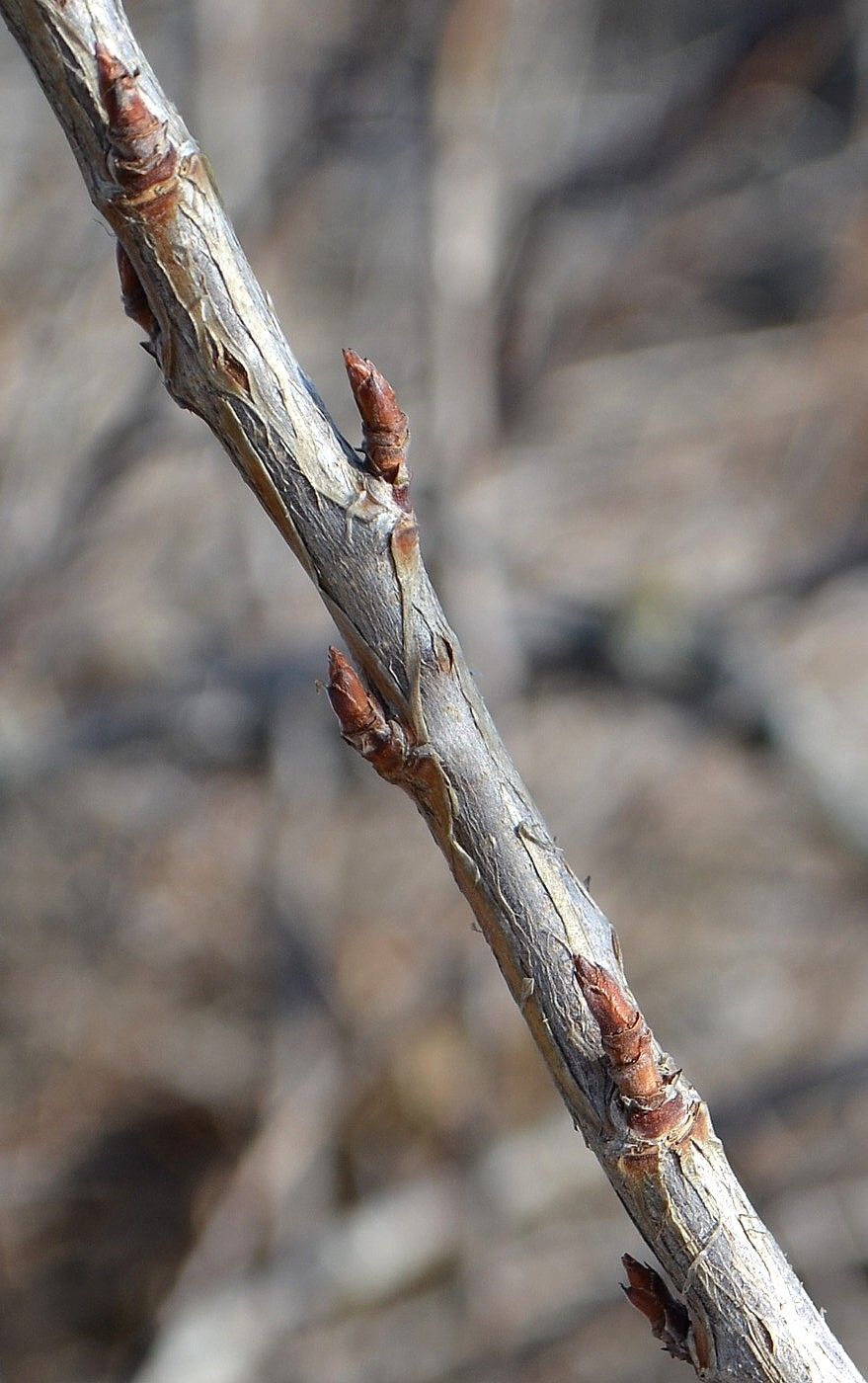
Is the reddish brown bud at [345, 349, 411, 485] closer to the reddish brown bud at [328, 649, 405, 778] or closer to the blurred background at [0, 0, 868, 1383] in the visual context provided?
the reddish brown bud at [328, 649, 405, 778]

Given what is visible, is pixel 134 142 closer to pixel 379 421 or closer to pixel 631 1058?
pixel 379 421

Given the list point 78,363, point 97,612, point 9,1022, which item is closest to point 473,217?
point 78,363

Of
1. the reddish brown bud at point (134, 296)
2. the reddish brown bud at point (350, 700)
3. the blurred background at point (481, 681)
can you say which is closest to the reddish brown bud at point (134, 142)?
the reddish brown bud at point (134, 296)

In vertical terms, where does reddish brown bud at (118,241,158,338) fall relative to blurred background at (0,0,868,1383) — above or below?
below

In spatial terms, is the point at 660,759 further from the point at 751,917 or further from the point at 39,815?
the point at 39,815

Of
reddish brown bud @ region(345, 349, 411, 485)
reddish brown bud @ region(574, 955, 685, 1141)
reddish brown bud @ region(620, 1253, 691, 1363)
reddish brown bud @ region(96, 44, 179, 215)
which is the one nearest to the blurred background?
reddish brown bud @ region(620, 1253, 691, 1363)

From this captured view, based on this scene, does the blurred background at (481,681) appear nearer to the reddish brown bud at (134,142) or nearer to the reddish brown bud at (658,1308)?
the reddish brown bud at (658,1308)
